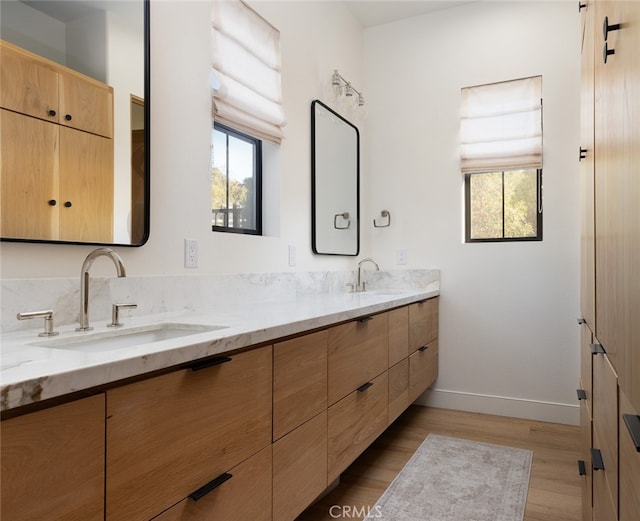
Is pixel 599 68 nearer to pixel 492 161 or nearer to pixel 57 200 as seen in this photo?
pixel 57 200

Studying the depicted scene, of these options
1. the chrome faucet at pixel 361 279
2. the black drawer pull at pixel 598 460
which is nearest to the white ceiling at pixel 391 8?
the chrome faucet at pixel 361 279

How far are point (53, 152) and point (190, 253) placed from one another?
64 cm

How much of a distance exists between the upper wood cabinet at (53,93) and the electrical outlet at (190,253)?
504mm

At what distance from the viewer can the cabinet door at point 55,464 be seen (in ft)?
2.12

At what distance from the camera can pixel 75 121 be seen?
1346 millimetres

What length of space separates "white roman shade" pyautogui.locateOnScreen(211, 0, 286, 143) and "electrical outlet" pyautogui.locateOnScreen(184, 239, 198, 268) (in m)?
0.58

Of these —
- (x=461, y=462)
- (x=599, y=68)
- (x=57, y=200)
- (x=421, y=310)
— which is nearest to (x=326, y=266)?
(x=421, y=310)

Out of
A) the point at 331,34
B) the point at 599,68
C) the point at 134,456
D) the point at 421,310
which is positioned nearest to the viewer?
the point at 134,456

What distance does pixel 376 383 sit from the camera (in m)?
2.11

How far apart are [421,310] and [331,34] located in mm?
1944

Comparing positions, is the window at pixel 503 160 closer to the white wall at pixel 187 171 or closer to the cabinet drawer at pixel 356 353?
the white wall at pixel 187 171

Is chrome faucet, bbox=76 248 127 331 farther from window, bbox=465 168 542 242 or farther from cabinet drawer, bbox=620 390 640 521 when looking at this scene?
window, bbox=465 168 542 242

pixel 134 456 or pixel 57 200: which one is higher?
pixel 57 200

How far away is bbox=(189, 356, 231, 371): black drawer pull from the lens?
101cm
